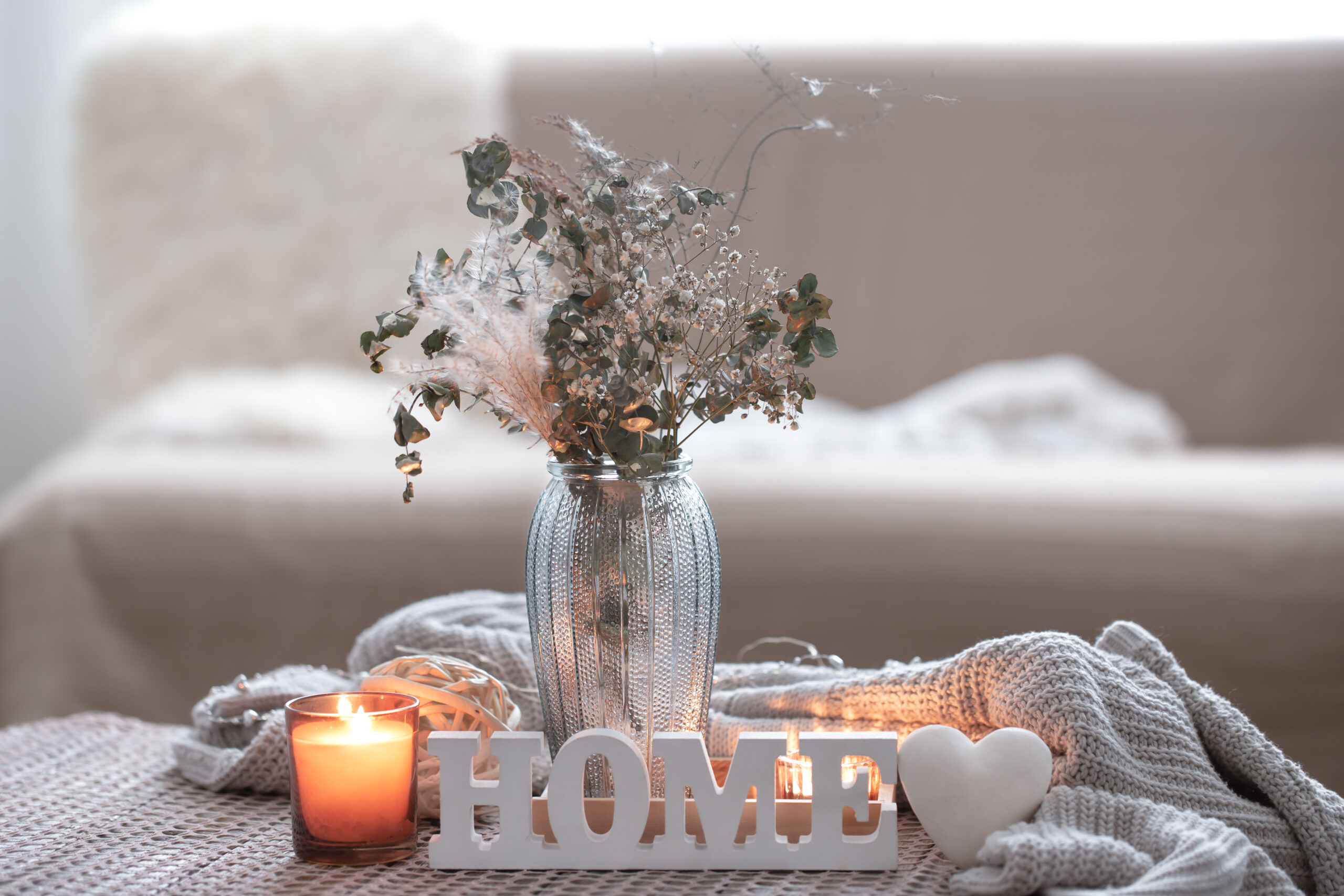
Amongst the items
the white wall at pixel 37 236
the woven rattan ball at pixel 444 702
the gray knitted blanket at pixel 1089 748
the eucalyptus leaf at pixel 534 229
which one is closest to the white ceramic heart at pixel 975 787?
the gray knitted blanket at pixel 1089 748

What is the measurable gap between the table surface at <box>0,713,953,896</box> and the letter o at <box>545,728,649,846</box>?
23 millimetres

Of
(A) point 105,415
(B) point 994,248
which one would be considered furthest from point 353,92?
(B) point 994,248

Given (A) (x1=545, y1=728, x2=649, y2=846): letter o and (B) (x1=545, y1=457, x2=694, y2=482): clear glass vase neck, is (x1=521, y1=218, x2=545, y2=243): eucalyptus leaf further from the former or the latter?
A: (A) (x1=545, y1=728, x2=649, y2=846): letter o

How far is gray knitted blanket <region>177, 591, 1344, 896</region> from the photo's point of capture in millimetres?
597

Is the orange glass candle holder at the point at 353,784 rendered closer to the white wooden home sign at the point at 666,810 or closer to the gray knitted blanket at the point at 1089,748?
the white wooden home sign at the point at 666,810

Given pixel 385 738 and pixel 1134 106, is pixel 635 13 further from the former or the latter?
pixel 385 738

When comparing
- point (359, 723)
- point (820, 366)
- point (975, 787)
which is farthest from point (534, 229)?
point (820, 366)

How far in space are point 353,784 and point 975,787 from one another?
334mm

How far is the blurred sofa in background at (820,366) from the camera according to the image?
5.18 feet

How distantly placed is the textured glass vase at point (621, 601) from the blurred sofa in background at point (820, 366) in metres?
0.92

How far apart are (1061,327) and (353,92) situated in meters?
1.37

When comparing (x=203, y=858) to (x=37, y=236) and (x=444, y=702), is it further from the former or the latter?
(x=37, y=236)

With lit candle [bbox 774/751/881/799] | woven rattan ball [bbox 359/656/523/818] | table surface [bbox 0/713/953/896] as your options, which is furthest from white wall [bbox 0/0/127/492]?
lit candle [bbox 774/751/881/799]

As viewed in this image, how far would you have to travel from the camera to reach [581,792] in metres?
0.64
